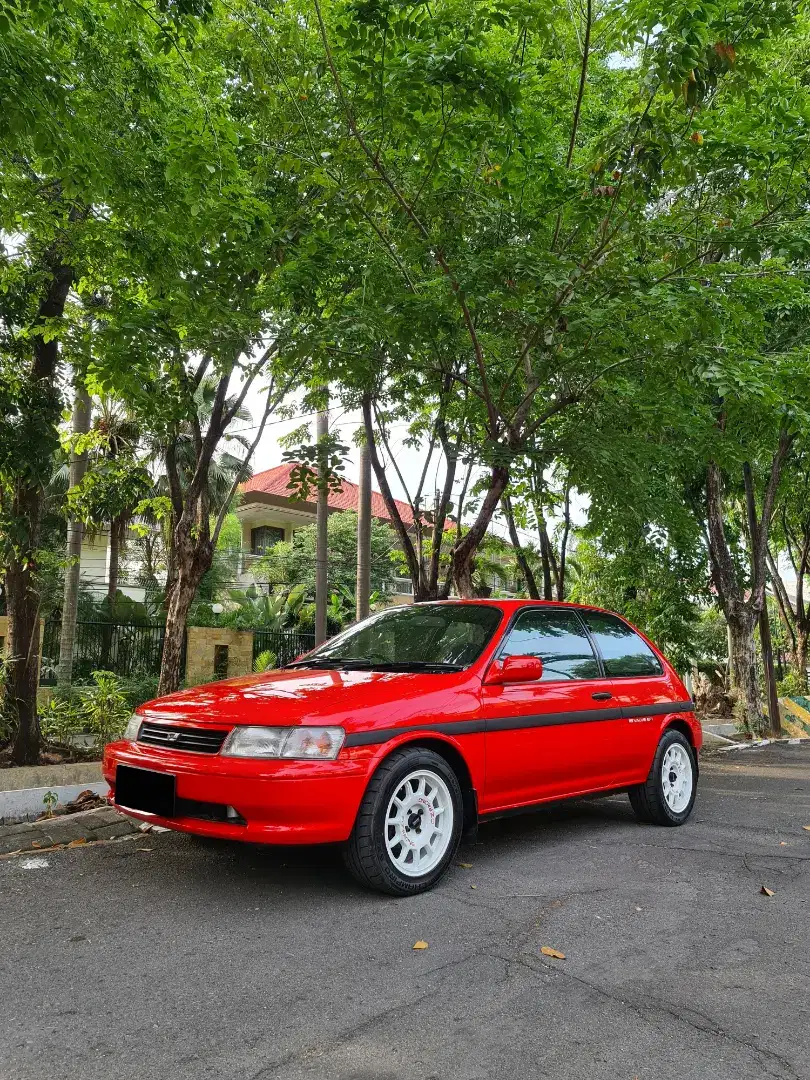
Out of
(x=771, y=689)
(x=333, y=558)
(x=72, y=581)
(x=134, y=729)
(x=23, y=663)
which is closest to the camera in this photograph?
(x=134, y=729)

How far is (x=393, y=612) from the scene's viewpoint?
5.69 meters

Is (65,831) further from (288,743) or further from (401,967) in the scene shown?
(401,967)

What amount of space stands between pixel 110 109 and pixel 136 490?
4.09 m

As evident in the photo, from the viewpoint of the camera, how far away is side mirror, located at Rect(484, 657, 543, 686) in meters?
4.62

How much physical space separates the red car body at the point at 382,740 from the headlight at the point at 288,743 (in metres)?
0.03

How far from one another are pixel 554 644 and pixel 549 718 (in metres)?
0.58

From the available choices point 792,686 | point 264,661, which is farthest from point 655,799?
point 792,686

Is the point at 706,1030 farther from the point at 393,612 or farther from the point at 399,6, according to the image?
the point at 399,6

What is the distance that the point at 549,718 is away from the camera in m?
4.94

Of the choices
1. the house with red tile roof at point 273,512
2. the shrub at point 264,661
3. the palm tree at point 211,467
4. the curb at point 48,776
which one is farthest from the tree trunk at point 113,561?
the curb at point 48,776

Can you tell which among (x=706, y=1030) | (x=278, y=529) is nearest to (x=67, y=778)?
(x=706, y=1030)

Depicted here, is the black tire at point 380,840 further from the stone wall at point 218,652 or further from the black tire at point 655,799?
the stone wall at point 218,652

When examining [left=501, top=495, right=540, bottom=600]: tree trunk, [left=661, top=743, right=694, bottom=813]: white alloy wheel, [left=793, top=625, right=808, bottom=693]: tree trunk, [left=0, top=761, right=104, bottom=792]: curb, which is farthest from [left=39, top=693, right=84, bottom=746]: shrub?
[left=793, top=625, right=808, bottom=693]: tree trunk

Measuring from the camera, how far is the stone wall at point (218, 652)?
13211mm
